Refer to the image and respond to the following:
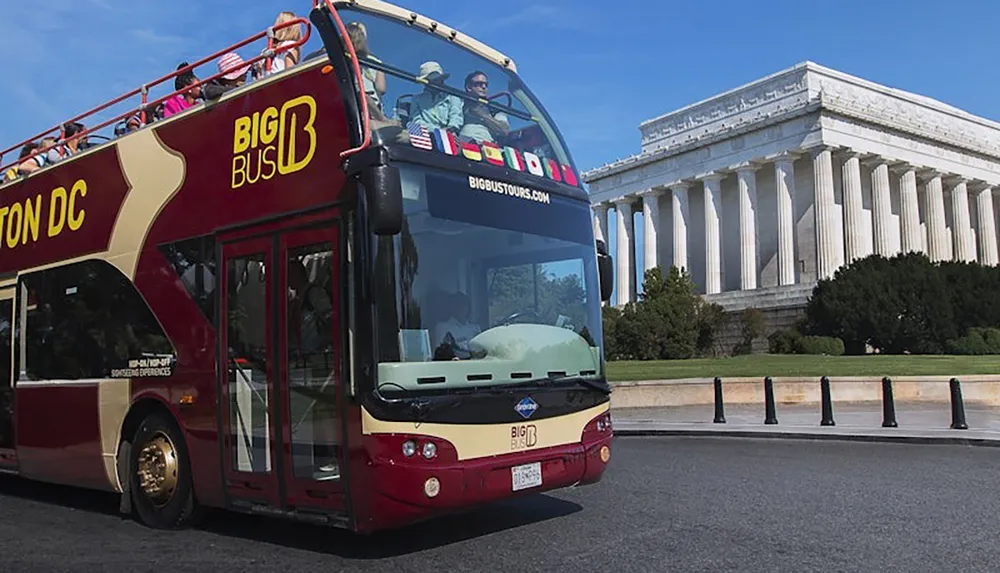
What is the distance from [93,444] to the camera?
863cm

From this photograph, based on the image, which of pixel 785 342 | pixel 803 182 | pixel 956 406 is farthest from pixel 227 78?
pixel 803 182

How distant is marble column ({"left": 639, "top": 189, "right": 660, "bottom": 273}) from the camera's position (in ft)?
259

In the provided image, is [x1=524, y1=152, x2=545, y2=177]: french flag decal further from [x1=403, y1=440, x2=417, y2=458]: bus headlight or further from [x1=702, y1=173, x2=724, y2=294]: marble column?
[x1=702, y1=173, x2=724, y2=294]: marble column

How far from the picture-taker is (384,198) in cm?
589

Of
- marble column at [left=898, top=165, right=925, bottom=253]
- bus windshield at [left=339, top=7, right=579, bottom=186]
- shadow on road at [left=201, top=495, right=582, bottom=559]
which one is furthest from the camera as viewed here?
marble column at [left=898, top=165, right=925, bottom=253]

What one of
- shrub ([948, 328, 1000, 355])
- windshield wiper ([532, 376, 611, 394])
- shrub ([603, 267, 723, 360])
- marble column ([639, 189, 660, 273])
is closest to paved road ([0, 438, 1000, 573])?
Result: windshield wiper ([532, 376, 611, 394])

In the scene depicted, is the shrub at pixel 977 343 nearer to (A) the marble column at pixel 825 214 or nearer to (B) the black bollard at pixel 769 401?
(A) the marble column at pixel 825 214

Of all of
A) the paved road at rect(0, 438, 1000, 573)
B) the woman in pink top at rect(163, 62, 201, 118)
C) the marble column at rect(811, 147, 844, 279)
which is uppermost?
the marble column at rect(811, 147, 844, 279)

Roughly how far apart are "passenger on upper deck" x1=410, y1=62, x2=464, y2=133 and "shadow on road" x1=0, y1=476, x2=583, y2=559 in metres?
3.28

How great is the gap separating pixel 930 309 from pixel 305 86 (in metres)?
43.6

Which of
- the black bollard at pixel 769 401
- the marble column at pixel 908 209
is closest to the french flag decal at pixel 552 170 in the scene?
the black bollard at pixel 769 401

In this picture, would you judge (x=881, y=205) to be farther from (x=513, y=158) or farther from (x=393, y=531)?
(x=393, y=531)

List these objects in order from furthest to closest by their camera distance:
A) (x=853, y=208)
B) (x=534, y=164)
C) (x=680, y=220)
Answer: (x=680, y=220) < (x=853, y=208) < (x=534, y=164)

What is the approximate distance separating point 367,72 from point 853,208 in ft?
215
